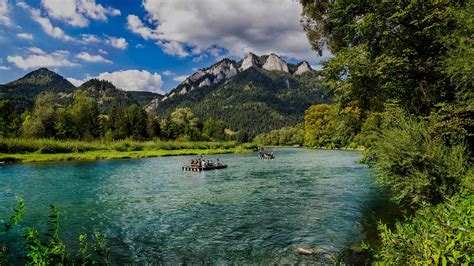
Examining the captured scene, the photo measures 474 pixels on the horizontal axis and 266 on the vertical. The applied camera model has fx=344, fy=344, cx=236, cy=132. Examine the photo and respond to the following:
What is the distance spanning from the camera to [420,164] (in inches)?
642

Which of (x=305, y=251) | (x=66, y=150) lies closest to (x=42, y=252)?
(x=305, y=251)

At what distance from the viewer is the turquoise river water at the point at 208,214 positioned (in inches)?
639

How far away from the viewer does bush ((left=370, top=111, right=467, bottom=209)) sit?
15.2 metres

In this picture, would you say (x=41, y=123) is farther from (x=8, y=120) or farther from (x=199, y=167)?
(x=199, y=167)

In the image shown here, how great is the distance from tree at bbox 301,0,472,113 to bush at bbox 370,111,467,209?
14.9ft

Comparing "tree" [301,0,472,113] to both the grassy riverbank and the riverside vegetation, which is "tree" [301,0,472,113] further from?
the grassy riverbank

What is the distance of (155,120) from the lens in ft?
468

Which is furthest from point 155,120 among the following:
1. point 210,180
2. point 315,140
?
point 210,180

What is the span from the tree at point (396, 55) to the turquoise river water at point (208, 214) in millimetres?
8162

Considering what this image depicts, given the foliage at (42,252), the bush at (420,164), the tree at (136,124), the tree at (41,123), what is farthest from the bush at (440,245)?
the tree at (136,124)

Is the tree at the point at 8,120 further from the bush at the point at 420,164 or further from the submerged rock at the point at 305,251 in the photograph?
the bush at the point at 420,164

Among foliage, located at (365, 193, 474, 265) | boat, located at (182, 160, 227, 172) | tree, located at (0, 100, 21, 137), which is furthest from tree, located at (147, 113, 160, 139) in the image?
foliage, located at (365, 193, 474, 265)

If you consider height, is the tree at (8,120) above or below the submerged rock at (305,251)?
above

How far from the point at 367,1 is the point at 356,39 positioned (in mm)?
3435
